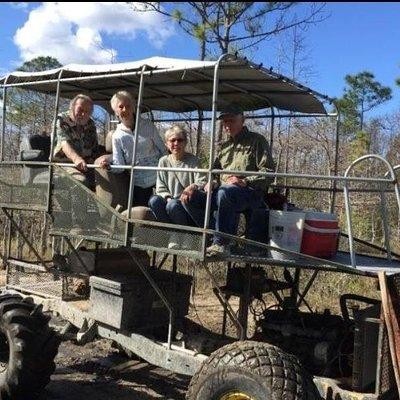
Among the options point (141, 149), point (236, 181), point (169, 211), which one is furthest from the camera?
point (141, 149)

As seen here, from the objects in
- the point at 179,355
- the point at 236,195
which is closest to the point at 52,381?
the point at 179,355

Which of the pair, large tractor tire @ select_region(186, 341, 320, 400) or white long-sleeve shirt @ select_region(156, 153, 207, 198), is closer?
large tractor tire @ select_region(186, 341, 320, 400)

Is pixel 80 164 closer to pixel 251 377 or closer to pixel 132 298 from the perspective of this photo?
pixel 132 298

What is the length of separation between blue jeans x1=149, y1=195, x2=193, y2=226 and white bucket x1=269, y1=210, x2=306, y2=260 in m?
0.68

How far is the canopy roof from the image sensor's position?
501 cm

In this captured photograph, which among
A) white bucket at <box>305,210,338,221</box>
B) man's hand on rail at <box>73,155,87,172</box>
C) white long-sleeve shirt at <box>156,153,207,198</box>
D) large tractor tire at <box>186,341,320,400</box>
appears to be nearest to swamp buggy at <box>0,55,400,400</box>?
large tractor tire at <box>186,341,320,400</box>

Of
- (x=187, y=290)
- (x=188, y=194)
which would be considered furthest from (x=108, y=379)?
(x=188, y=194)

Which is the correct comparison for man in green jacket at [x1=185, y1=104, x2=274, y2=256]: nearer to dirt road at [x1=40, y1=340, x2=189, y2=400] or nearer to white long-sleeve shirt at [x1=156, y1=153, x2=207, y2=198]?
white long-sleeve shirt at [x1=156, y1=153, x2=207, y2=198]

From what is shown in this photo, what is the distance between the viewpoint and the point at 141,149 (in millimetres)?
5973

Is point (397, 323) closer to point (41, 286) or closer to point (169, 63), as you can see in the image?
point (169, 63)

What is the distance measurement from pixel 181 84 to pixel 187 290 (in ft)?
6.65

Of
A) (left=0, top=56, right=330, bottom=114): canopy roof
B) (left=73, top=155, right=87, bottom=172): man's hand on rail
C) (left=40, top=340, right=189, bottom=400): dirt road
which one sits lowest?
(left=40, top=340, right=189, bottom=400): dirt road

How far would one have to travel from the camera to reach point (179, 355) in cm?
508

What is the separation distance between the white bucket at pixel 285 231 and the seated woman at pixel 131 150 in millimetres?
1383
